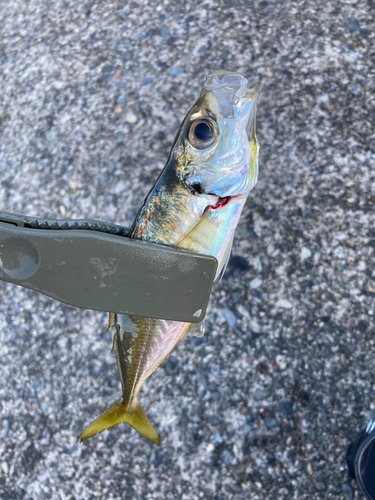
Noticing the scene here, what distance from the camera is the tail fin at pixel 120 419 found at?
6.35 ft

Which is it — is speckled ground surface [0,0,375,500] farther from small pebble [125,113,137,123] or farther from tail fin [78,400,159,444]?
tail fin [78,400,159,444]

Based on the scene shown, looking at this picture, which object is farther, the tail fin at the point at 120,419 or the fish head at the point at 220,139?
the tail fin at the point at 120,419

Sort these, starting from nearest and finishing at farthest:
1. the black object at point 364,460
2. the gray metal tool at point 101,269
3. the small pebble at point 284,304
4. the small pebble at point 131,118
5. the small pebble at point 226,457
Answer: the gray metal tool at point 101,269, the black object at point 364,460, the small pebble at point 226,457, the small pebble at point 284,304, the small pebble at point 131,118

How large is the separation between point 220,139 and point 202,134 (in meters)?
0.08

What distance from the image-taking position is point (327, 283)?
230 centimetres

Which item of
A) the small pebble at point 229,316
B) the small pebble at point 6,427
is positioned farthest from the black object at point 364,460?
the small pebble at point 6,427

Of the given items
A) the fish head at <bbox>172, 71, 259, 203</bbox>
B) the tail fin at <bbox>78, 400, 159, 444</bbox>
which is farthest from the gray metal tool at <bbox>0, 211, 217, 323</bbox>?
the tail fin at <bbox>78, 400, 159, 444</bbox>

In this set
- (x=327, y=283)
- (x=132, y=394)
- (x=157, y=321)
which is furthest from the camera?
(x=327, y=283)

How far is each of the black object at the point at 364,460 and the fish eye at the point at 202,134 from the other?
1808 mm

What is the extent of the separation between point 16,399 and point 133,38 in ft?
9.21

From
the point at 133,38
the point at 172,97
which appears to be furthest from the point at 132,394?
the point at 133,38

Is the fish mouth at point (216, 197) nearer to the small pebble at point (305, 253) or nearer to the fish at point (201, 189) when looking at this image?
the fish at point (201, 189)

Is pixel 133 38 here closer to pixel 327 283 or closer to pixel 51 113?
pixel 51 113

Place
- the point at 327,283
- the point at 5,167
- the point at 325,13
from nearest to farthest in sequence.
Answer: the point at 327,283 → the point at 325,13 → the point at 5,167
